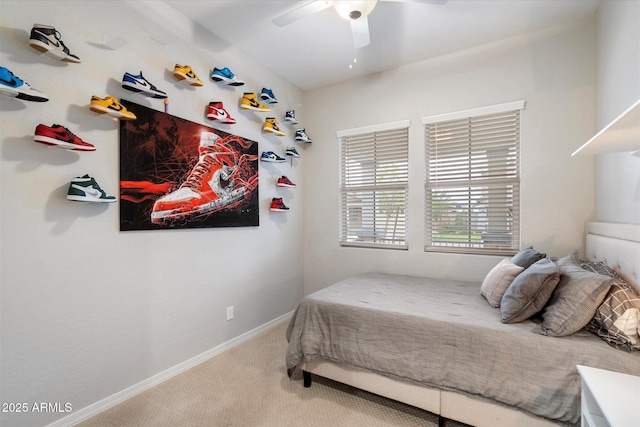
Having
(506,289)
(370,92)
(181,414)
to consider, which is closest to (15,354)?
(181,414)

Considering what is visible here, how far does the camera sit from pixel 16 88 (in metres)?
1.41

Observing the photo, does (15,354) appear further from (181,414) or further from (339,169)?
(339,169)

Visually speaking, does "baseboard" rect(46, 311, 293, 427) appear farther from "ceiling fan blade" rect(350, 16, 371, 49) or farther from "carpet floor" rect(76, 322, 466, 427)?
"ceiling fan blade" rect(350, 16, 371, 49)

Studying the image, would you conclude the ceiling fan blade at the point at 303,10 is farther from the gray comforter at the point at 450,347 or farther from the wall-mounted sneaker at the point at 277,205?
the gray comforter at the point at 450,347

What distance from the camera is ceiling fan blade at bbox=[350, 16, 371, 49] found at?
77.0 inches

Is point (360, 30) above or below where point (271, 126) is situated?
above

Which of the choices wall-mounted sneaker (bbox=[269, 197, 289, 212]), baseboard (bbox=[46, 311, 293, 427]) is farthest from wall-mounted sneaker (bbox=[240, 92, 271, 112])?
baseboard (bbox=[46, 311, 293, 427])

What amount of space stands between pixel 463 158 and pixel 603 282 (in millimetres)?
1677

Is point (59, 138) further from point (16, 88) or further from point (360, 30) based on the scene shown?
point (360, 30)

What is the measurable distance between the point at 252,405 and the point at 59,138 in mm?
1917

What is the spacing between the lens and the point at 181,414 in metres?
1.83

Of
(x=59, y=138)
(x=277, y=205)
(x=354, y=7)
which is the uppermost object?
(x=354, y=7)

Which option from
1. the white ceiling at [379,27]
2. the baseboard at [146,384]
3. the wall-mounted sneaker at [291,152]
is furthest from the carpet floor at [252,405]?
the white ceiling at [379,27]

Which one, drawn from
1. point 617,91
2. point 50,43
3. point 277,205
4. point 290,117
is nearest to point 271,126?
point 290,117
